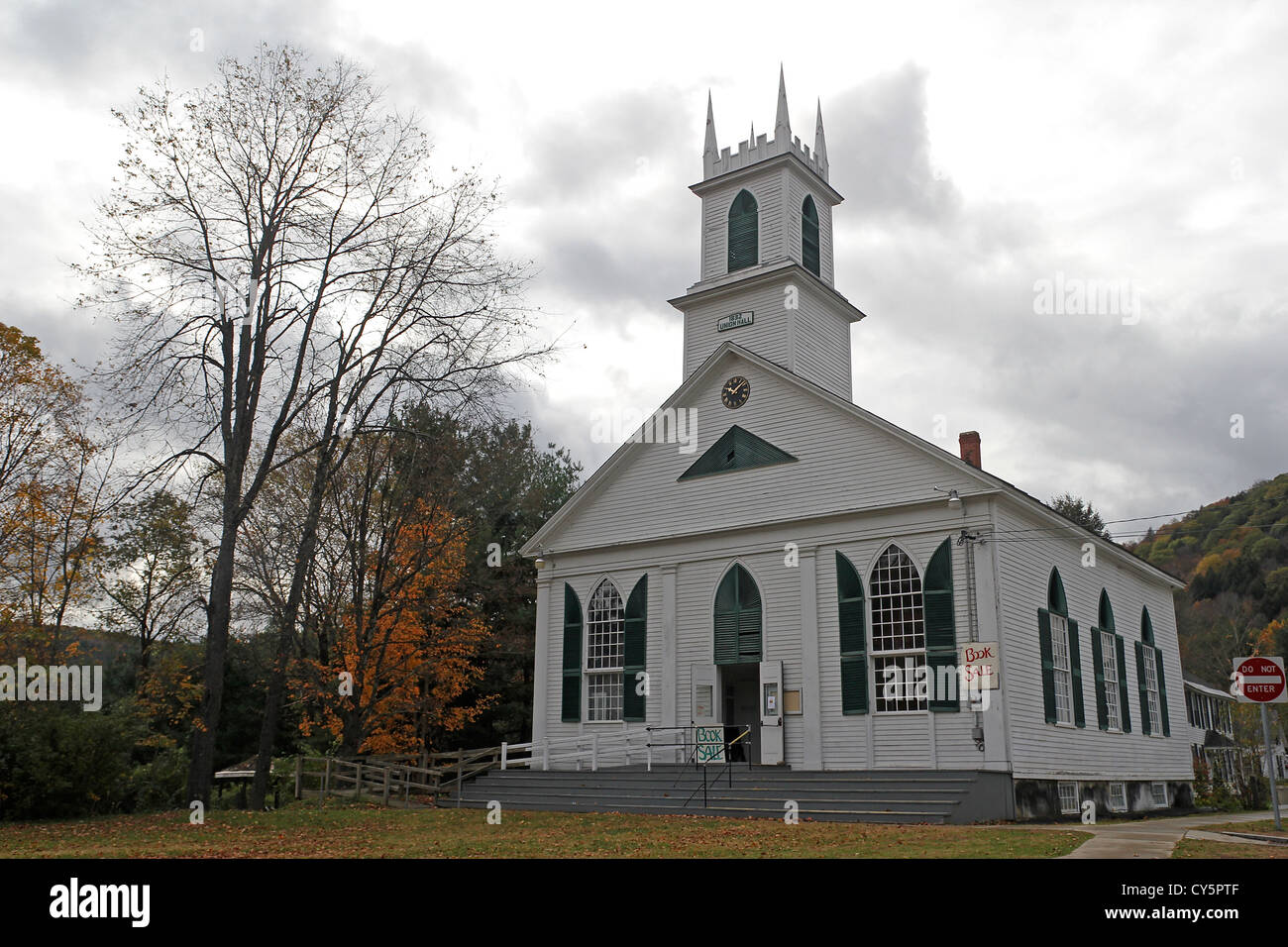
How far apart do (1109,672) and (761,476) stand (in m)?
9.85

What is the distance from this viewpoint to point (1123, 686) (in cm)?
2631

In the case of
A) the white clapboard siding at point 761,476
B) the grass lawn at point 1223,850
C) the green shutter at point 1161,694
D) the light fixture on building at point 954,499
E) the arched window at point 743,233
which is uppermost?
the arched window at point 743,233

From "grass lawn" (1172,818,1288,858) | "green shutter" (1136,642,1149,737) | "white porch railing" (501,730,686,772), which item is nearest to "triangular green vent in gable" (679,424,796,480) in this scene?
"white porch railing" (501,730,686,772)

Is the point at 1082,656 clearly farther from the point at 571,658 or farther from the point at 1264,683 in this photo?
the point at 571,658

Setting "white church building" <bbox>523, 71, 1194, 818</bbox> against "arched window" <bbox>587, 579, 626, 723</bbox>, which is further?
"arched window" <bbox>587, 579, 626, 723</bbox>

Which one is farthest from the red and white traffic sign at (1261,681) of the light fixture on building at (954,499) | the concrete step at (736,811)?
the light fixture on building at (954,499)

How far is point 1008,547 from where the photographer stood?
21266 mm

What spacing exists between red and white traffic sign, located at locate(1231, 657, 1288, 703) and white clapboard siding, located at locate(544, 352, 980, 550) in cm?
681

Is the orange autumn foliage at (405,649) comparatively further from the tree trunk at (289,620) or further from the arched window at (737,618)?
the arched window at (737,618)

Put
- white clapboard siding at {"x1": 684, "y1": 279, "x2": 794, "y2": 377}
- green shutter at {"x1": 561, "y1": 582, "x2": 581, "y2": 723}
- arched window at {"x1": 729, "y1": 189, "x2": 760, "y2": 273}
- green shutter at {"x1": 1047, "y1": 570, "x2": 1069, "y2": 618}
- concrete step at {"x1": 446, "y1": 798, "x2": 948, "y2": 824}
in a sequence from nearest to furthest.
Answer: concrete step at {"x1": 446, "y1": 798, "x2": 948, "y2": 824} → green shutter at {"x1": 1047, "y1": 570, "x2": 1069, "y2": 618} → green shutter at {"x1": 561, "y1": 582, "x2": 581, "y2": 723} → white clapboard siding at {"x1": 684, "y1": 279, "x2": 794, "y2": 377} → arched window at {"x1": 729, "y1": 189, "x2": 760, "y2": 273}

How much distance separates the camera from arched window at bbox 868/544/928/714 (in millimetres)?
21219

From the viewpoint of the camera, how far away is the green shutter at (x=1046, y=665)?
21.7 metres

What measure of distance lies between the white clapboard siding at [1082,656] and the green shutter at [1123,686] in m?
0.28

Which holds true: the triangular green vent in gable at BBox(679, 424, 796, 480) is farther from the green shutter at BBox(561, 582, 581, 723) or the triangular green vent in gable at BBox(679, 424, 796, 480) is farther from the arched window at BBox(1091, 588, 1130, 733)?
the arched window at BBox(1091, 588, 1130, 733)
